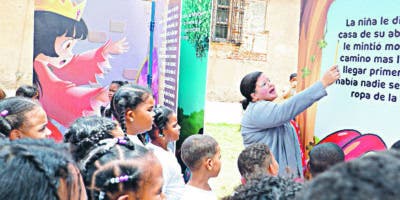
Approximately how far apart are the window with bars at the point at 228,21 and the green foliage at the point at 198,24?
1150 cm

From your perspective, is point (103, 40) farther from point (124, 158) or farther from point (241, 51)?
point (241, 51)

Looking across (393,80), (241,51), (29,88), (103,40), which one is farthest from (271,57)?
(393,80)

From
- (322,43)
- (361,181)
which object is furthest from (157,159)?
(322,43)

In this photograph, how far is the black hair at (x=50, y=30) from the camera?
17.1 ft

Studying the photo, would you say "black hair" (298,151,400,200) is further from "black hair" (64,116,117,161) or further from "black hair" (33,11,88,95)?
"black hair" (33,11,88,95)

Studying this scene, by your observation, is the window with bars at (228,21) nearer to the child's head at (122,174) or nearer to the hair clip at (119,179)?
the child's head at (122,174)

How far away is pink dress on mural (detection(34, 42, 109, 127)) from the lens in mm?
5352

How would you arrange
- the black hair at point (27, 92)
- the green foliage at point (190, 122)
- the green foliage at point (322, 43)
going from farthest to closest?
1. the black hair at point (27, 92)
2. the green foliage at point (190, 122)
3. the green foliage at point (322, 43)

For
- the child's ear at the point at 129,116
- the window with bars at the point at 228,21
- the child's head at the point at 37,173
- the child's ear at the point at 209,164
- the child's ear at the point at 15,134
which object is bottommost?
the child's ear at the point at 209,164

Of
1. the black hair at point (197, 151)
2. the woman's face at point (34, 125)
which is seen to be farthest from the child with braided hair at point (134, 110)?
the woman's face at point (34, 125)

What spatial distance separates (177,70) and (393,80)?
7.67 feet

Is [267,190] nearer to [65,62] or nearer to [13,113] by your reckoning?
[13,113]

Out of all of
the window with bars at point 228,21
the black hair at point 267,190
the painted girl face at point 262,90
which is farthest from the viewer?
the window with bars at point 228,21

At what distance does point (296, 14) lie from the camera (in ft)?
50.5
